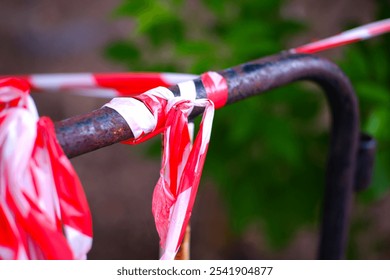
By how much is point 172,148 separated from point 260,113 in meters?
0.76

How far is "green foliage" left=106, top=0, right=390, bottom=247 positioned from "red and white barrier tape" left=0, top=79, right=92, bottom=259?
71 cm

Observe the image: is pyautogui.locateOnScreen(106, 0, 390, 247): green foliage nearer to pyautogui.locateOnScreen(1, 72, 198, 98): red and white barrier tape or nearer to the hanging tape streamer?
pyautogui.locateOnScreen(1, 72, 198, 98): red and white barrier tape

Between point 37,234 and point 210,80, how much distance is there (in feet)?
0.60

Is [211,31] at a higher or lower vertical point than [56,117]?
higher

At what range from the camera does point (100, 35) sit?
269 centimetres

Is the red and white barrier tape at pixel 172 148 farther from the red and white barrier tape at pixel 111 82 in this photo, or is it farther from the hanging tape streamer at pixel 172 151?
the red and white barrier tape at pixel 111 82

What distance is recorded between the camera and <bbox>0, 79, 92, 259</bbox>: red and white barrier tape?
12.0 inches

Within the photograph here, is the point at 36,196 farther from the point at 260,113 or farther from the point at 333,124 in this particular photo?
the point at 260,113

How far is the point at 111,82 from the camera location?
0.52m

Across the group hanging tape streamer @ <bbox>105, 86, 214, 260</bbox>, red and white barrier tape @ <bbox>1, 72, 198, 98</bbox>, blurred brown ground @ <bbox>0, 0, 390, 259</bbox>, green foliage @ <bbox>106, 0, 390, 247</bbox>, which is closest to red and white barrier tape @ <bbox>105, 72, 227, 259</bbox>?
hanging tape streamer @ <bbox>105, 86, 214, 260</bbox>

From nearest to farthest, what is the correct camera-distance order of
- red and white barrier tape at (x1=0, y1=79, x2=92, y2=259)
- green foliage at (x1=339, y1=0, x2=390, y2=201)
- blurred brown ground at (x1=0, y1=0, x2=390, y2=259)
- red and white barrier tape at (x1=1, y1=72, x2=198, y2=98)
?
red and white barrier tape at (x1=0, y1=79, x2=92, y2=259)
red and white barrier tape at (x1=1, y1=72, x2=198, y2=98)
green foliage at (x1=339, y1=0, x2=390, y2=201)
blurred brown ground at (x1=0, y1=0, x2=390, y2=259)

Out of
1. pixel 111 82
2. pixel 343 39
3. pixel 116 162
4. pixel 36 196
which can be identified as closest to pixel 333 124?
pixel 343 39

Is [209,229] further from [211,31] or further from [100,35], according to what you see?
[100,35]
